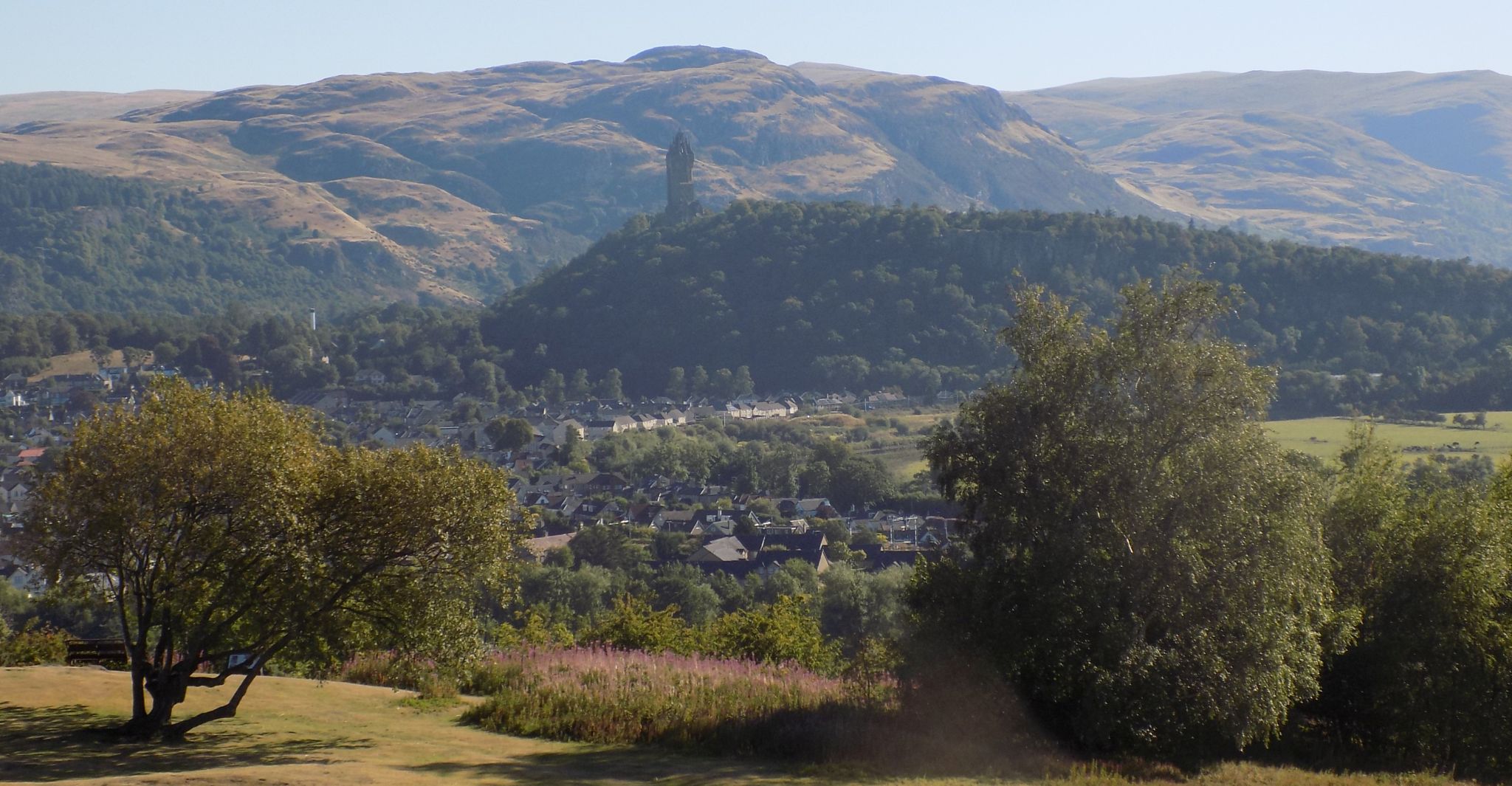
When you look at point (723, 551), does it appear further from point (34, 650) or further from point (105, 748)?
point (105, 748)

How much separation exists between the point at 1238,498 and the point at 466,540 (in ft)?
25.3

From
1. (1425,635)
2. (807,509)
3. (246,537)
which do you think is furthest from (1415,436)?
(246,537)

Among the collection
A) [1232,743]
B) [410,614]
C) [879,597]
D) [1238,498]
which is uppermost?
[1238,498]

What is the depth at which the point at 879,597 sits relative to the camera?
113ft

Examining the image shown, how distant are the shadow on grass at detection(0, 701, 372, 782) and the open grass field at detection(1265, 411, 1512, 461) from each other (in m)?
55.1

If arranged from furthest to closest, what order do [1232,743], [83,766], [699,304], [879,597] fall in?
[699,304], [879,597], [1232,743], [83,766]

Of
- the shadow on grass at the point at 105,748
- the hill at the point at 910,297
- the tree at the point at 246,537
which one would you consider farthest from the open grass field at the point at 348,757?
the hill at the point at 910,297

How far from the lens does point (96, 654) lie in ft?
59.1

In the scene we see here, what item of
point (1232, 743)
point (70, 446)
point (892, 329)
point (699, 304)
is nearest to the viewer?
point (70, 446)

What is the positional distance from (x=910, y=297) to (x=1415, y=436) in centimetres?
5171

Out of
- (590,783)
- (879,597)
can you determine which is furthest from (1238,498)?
(879,597)

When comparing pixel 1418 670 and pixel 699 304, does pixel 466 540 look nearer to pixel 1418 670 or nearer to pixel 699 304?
pixel 1418 670

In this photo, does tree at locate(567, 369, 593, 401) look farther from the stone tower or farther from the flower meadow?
the flower meadow

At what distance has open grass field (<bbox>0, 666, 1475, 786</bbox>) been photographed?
40.1 feet
